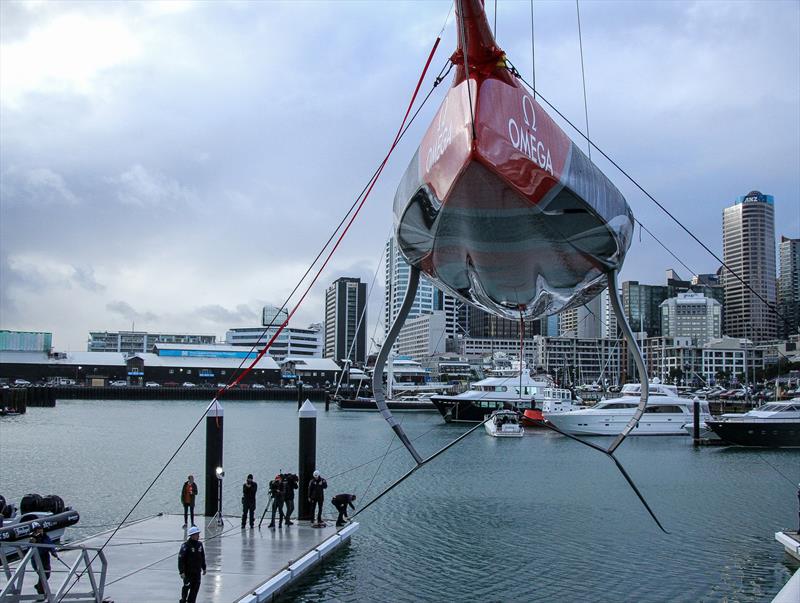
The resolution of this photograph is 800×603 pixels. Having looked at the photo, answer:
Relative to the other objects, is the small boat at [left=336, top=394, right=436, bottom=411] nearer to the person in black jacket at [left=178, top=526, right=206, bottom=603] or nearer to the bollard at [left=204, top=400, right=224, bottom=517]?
the bollard at [left=204, top=400, right=224, bottom=517]

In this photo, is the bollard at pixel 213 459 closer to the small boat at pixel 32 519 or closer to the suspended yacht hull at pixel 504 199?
the small boat at pixel 32 519

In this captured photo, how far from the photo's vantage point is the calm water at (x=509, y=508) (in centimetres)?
1573

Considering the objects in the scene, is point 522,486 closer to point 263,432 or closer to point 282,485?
point 282,485

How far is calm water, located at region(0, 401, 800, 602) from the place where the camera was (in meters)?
15.7

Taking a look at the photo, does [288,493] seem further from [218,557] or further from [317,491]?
[218,557]

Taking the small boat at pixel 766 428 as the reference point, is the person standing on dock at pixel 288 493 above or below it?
above

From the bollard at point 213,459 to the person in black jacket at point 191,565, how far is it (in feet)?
22.9

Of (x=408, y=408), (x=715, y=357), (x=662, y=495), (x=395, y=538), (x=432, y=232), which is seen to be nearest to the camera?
(x=432, y=232)

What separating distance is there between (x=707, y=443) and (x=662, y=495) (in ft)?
78.2

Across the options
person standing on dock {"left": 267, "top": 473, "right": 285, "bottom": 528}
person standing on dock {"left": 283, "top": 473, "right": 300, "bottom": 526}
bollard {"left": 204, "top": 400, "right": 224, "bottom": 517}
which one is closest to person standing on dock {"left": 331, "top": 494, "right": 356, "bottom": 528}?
person standing on dock {"left": 283, "top": 473, "right": 300, "bottom": 526}

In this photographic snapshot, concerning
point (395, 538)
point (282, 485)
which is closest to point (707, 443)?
point (395, 538)

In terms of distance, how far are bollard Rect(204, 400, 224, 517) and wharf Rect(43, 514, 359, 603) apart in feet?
1.56

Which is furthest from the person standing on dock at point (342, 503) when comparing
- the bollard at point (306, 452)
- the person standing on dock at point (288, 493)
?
the person standing on dock at point (288, 493)

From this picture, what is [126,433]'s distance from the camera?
55.2m
